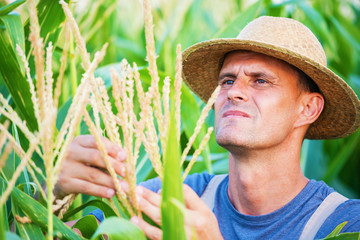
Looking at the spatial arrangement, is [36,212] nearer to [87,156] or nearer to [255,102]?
[87,156]

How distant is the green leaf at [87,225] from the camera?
3.99 ft

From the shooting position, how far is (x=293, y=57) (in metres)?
1.62

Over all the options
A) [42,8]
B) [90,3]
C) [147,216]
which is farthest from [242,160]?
[90,3]

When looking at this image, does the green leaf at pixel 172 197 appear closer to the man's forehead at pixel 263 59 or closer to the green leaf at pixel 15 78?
the green leaf at pixel 15 78

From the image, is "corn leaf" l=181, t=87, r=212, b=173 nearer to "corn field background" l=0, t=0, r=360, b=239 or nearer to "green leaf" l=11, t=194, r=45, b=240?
"corn field background" l=0, t=0, r=360, b=239

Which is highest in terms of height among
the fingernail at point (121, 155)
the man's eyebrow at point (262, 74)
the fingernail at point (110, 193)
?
the man's eyebrow at point (262, 74)

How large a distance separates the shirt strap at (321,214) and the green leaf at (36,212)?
76cm

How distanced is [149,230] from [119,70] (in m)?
1.13

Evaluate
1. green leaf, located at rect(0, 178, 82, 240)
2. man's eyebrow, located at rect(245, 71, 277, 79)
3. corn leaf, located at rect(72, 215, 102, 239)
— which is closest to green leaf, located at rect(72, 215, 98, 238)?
corn leaf, located at rect(72, 215, 102, 239)

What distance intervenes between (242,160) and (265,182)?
0.41 feet

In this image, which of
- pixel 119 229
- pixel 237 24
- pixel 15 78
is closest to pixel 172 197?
pixel 119 229

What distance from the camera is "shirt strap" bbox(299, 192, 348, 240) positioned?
59.9 inches

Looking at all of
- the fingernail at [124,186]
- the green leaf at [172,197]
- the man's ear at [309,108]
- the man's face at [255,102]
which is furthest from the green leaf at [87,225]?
the man's ear at [309,108]

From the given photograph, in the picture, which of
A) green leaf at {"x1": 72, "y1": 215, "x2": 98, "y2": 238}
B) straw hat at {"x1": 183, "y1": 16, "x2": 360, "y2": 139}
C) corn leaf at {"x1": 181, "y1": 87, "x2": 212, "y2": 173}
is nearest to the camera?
green leaf at {"x1": 72, "y1": 215, "x2": 98, "y2": 238}
